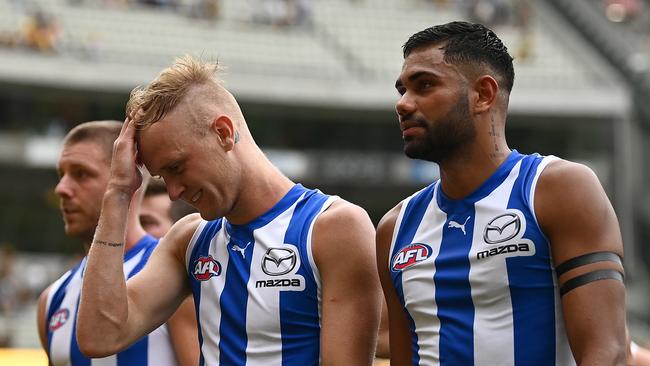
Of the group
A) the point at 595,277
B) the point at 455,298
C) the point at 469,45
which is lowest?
the point at 455,298

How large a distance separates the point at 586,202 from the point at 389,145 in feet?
85.0

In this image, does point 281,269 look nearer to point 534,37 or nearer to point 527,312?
point 527,312

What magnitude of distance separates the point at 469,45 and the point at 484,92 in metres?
0.14

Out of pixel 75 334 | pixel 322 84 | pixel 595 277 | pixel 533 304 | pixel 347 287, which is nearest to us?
pixel 595 277

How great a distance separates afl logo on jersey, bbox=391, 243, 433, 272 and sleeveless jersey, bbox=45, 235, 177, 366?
128 cm

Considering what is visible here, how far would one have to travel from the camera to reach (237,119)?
137 inches

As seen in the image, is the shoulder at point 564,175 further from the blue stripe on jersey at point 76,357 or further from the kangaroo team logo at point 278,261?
the blue stripe on jersey at point 76,357

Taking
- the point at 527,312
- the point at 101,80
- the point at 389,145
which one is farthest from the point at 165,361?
the point at 389,145

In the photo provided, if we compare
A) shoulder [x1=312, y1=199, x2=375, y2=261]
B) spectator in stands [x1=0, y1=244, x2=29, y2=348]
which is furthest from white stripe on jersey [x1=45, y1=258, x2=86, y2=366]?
spectator in stands [x1=0, y1=244, x2=29, y2=348]

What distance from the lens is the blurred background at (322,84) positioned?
928 inches

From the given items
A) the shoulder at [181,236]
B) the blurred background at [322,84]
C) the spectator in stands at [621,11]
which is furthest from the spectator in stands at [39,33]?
the shoulder at [181,236]

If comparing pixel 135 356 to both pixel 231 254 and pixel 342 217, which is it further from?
pixel 342 217

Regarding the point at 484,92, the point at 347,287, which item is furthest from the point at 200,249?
the point at 484,92

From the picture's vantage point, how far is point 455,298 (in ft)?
10.0
